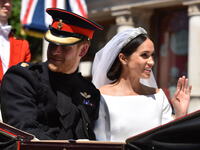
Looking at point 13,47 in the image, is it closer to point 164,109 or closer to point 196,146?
point 164,109

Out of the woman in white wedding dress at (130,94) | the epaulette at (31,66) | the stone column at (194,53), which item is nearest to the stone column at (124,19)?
the stone column at (194,53)

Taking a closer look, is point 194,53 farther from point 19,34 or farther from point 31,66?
point 31,66

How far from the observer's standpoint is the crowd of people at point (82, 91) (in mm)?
2850

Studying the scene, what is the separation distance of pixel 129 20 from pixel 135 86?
296 inches

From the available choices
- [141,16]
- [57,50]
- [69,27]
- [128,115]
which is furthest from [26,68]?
[141,16]

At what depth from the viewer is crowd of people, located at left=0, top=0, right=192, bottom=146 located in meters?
2.85

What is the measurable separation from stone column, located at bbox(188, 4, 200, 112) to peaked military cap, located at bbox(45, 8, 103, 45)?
657 cm

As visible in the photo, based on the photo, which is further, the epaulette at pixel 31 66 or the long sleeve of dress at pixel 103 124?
the long sleeve of dress at pixel 103 124

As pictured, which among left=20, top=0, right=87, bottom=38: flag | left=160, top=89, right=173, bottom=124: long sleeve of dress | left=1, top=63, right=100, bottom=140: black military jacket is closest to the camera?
left=1, top=63, right=100, bottom=140: black military jacket

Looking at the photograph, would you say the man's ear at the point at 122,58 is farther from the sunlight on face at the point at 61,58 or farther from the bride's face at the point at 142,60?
the sunlight on face at the point at 61,58

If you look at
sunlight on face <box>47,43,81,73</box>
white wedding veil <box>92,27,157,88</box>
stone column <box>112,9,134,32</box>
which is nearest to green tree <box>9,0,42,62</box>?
stone column <box>112,9,134,32</box>

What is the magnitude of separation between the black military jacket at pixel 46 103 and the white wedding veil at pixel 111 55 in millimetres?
558

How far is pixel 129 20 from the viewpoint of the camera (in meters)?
11.0

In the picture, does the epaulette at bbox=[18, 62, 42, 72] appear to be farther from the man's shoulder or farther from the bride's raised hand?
the bride's raised hand
